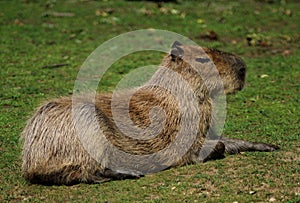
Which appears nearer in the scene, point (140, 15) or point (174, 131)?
point (174, 131)

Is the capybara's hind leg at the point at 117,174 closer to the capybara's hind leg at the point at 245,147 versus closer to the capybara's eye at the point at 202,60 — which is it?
the capybara's hind leg at the point at 245,147

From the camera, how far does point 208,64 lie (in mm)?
6082

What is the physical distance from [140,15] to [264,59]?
3.26 meters

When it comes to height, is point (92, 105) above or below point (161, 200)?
above

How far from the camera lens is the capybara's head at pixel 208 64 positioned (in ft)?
19.6

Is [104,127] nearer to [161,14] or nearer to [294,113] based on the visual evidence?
[294,113]

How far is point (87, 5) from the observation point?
41.7 ft

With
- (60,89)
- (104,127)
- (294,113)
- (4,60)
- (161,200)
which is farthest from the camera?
(4,60)

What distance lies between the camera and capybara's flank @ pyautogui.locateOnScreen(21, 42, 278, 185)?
16.6 ft

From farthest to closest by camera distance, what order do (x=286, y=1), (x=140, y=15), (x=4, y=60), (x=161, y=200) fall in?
(x=286, y=1), (x=140, y=15), (x=4, y=60), (x=161, y=200)

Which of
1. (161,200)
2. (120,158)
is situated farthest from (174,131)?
(161,200)

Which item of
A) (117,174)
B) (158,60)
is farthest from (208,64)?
(158,60)

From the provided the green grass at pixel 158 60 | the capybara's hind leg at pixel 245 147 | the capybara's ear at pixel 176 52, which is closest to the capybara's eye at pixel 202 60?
the capybara's ear at pixel 176 52

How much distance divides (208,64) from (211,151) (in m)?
1.00
